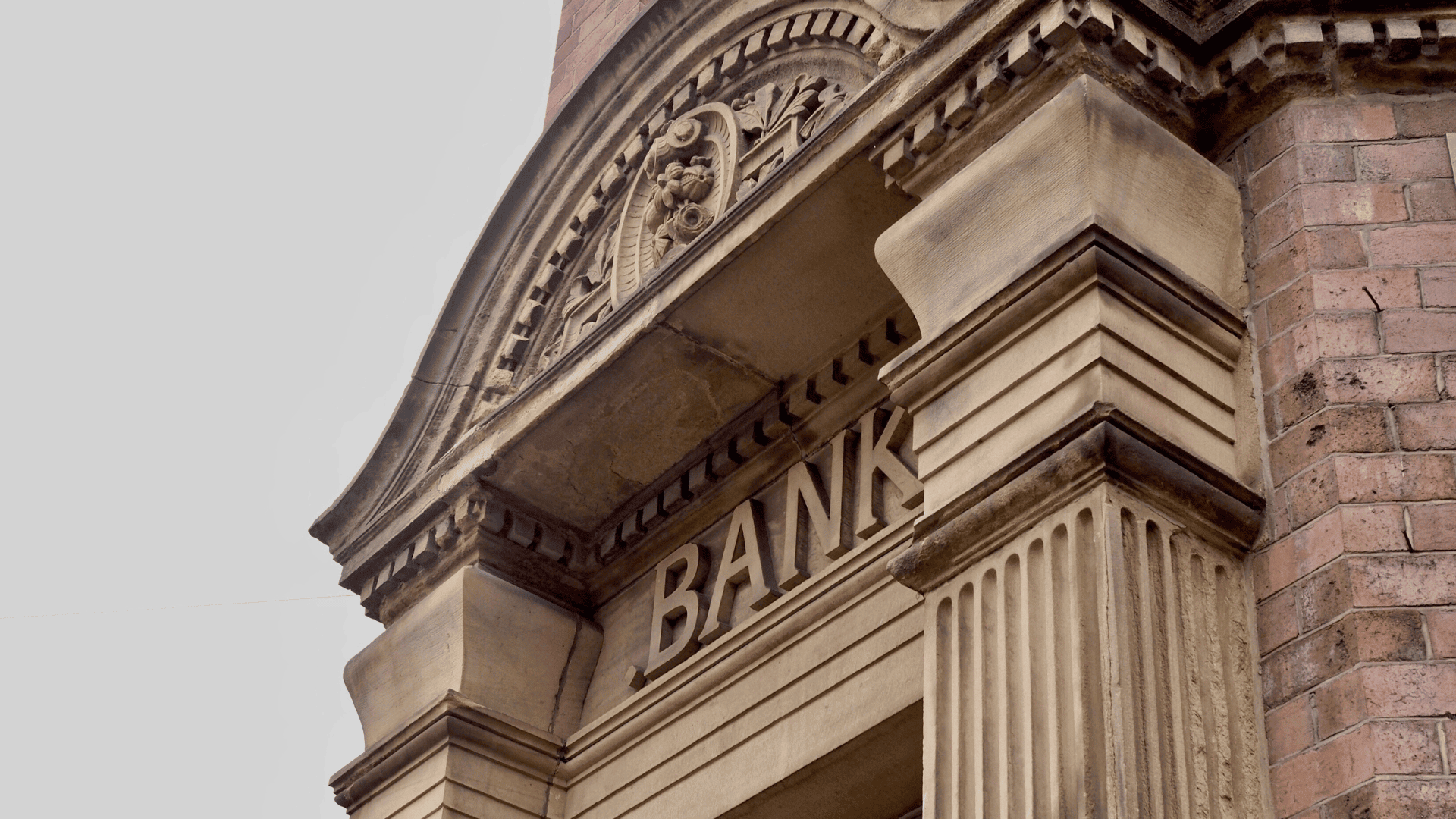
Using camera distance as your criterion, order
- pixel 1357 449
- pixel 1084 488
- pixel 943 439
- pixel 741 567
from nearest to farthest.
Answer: pixel 1084 488
pixel 1357 449
pixel 943 439
pixel 741 567

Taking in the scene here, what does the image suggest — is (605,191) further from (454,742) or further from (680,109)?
(454,742)

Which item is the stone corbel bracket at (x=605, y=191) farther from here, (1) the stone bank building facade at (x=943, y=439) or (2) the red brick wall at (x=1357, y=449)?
(2) the red brick wall at (x=1357, y=449)

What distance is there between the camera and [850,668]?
5.84 meters

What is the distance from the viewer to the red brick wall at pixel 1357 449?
13.1 ft

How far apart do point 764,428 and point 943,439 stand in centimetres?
201

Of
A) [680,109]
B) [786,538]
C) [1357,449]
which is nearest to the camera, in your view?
[1357,449]

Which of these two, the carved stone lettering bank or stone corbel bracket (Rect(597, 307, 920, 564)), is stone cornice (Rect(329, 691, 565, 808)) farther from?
stone corbel bracket (Rect(597, 307, 920, 564))

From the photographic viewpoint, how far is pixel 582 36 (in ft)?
31.9

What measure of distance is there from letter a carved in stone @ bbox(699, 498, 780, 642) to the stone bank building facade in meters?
0.02

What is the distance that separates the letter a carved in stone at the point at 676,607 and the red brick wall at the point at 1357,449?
269 cm

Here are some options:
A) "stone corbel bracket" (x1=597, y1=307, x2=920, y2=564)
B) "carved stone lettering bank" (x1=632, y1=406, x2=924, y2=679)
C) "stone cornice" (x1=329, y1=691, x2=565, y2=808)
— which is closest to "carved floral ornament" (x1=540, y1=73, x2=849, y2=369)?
"stone corbel bracket" (x1=597, y1=307, x2=920, y2=564)

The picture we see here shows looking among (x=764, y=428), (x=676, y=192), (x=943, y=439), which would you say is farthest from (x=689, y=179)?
(x=943, y=439)

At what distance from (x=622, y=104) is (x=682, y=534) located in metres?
1.92

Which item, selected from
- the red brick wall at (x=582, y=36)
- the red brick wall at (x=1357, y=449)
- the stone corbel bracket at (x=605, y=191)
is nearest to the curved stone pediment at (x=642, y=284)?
the stone corbel bracket at (x=605, y=191)
